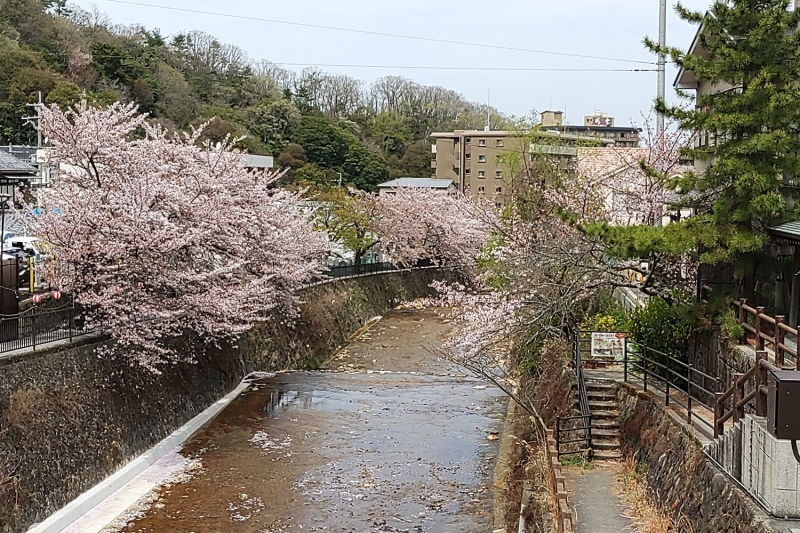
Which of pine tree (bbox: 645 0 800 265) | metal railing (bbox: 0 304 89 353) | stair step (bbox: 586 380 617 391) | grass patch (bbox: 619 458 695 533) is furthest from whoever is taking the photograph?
stair step (bbox: 586 380 617 391)

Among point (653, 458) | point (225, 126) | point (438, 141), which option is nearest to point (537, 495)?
point (653, 458)

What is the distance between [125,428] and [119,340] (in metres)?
1.84

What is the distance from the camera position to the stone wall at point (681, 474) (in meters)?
8.06

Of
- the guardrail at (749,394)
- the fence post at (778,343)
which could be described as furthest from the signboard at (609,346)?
the fence post at (778,343)

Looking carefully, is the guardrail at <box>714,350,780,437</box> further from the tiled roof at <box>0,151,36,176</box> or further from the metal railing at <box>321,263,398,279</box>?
the metal railing at <box>321,263,398,279</box>

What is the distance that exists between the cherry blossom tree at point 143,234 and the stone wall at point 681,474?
996 cm

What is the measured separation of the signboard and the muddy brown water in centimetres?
346

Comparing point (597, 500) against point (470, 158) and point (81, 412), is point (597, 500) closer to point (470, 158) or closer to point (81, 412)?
point (81, 412)

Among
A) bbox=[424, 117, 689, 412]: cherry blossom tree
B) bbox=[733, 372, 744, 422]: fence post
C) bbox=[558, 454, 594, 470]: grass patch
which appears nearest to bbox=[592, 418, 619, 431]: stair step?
bbox=[558, 454, 594, 470]: grass patch

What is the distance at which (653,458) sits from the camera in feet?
37.0

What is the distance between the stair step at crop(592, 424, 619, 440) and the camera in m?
13.3

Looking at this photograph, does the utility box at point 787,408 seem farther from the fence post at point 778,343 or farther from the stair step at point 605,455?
the stair step at point 605,455

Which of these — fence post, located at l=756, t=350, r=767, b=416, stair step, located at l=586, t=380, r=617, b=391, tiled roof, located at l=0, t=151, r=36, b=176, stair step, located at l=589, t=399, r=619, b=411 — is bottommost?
stair step, located at l=589, t=399, r=619, b=411

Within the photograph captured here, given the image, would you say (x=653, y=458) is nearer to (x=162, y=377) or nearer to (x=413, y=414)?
(x=413, y=414)
